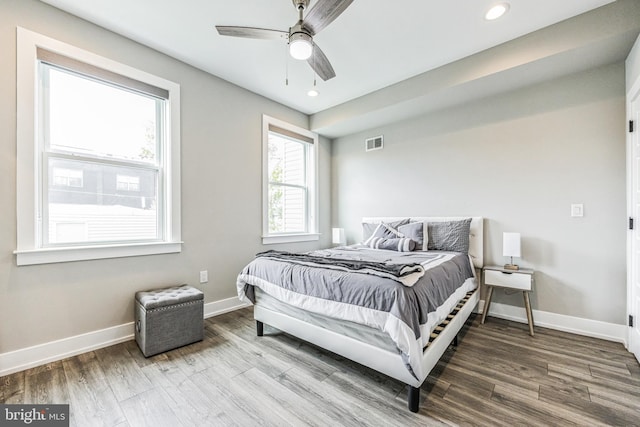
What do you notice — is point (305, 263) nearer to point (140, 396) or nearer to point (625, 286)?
point (140, 396)

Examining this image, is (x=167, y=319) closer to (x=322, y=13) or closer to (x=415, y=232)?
(x=322, y=13)

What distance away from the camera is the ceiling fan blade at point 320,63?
2.10 metres

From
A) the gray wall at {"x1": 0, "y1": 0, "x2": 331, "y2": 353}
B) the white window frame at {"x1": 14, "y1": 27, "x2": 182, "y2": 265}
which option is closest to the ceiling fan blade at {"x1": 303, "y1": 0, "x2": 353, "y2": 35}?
the gray wall at {"x1": 0, "y1": 0, "x2": 331, "y2": 353}

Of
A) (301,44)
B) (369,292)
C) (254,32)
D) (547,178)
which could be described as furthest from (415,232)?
(254,32)

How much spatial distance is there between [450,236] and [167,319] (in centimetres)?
310

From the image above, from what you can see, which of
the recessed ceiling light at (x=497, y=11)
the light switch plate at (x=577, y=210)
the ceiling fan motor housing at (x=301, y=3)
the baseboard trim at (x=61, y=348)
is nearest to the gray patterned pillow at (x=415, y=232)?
the light switch plate at (x=577, y=210)

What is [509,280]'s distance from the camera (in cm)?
281

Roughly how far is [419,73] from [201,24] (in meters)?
2.37

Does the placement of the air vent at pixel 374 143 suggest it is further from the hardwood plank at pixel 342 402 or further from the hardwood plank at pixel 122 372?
the hardwood plank at pixel 122 372

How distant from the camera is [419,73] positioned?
3180 mm

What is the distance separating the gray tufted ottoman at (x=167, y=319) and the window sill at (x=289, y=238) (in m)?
1.38

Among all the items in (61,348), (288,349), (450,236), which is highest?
(450,236)

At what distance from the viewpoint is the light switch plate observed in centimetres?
270

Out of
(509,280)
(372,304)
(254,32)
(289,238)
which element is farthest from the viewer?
(289,238)
